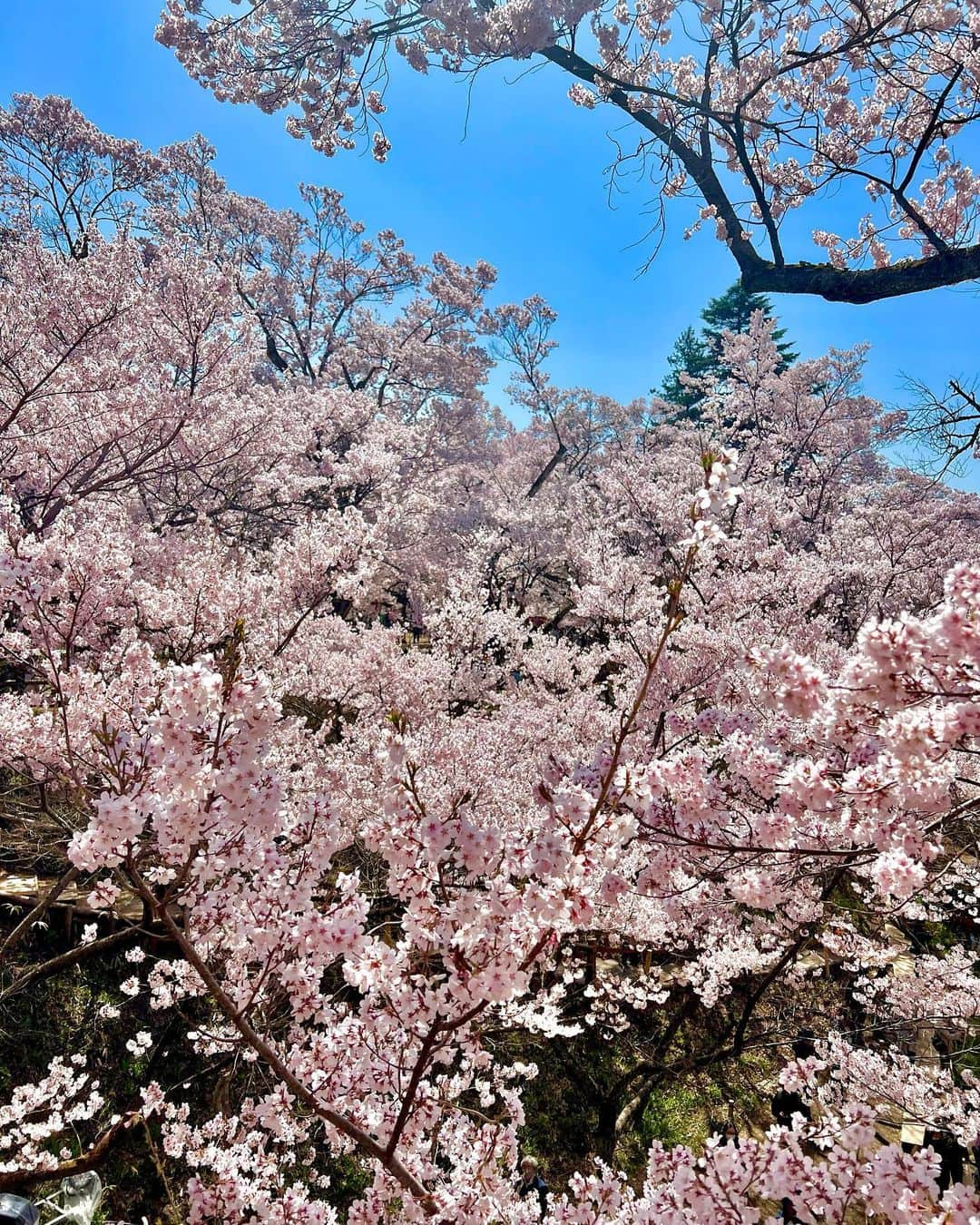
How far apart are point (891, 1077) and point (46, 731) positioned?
28.5 ft

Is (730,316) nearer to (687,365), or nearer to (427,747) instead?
(687,365)

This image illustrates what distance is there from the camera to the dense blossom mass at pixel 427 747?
7.59 feet

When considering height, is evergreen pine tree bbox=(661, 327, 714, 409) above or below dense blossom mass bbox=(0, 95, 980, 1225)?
above

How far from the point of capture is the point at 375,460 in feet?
47.3

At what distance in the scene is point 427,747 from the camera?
736 centimetres

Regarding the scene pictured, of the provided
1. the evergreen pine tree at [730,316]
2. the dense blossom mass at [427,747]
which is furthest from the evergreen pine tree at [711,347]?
the dense blossom mass at [427,747]

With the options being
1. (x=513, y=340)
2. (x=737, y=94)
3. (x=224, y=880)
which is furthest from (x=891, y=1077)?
(x=513, y=340)

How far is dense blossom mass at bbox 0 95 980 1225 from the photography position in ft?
7.59

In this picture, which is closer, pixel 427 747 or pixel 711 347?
pixel 427 747

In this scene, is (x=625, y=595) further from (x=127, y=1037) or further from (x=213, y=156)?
(x=213, y=156)

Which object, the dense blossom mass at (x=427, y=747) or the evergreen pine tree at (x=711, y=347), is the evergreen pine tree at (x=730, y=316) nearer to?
the evergreen pine tree at (x=711, y=347)

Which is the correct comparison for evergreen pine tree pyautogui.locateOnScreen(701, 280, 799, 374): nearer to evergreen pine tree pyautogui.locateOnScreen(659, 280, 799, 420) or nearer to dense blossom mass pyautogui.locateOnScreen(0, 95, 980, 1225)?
evergreen pine tree pyautogui.locateOnScreen(659, 280, 799, 420)

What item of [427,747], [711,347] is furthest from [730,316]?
[427,747]

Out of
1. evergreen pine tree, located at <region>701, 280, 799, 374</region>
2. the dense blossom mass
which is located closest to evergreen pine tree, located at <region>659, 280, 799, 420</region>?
evergreen pine tree, located at <region>701, 280, 799, 374</region>
